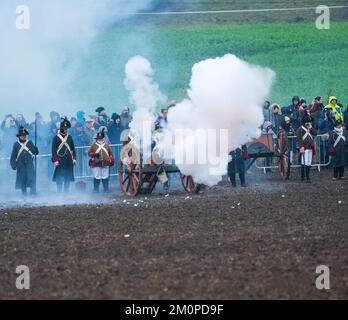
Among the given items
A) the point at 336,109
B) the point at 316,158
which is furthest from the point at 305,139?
the point at 336,109

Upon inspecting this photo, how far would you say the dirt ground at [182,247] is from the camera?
491 inches

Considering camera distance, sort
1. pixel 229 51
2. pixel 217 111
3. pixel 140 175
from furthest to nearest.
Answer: pixel 229 51 → pixel 140 175 → pixel 217 111

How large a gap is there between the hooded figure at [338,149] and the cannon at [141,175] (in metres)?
5.39

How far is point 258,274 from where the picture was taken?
13.1 meters

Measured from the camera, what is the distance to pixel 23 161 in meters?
26.8

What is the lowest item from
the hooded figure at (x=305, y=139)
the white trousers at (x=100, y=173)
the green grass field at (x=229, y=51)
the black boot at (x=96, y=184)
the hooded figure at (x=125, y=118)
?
the black boot at (x=96, y=184)

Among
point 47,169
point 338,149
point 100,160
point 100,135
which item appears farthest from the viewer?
point 47,169

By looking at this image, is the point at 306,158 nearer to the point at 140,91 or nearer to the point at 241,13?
the point at 140,91

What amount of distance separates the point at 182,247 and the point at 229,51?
99.1ft

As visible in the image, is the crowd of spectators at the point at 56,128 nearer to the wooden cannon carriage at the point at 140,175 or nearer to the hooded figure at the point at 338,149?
the wooden cannon carriage at the point at 140,175

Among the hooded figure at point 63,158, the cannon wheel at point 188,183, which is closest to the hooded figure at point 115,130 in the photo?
the hooded figure at point 63,158

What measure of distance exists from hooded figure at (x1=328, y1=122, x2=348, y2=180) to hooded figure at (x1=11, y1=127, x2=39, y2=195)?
8.29 meters

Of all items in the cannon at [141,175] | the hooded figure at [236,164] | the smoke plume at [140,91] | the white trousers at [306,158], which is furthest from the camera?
the white trousers at [306,158]
